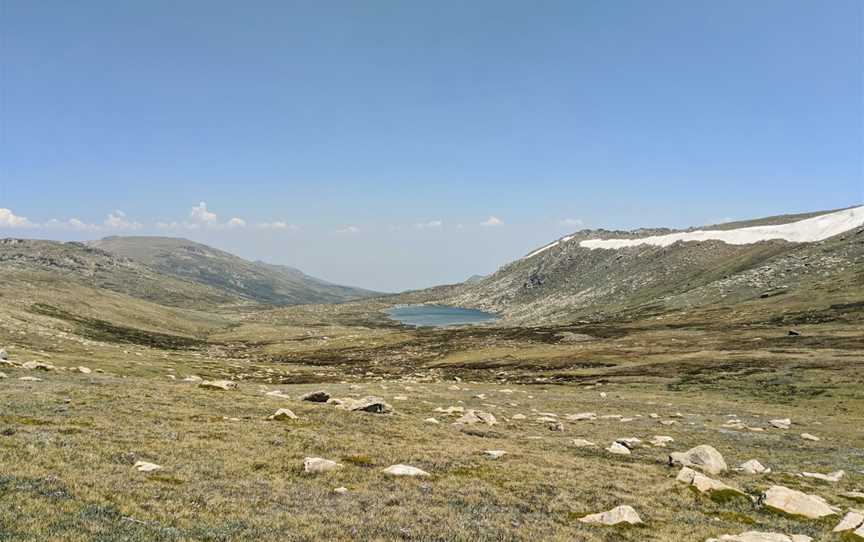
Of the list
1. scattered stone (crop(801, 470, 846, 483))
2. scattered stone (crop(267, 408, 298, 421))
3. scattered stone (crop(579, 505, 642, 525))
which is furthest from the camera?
scattered stone (crop(267, 408, 298, 421))

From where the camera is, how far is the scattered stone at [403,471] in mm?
23125

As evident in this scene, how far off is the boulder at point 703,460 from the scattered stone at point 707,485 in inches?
86.1

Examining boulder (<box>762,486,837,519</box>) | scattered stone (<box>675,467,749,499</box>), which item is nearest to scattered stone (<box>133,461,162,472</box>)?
scattered stone (<box>675,467,749,499</box>)

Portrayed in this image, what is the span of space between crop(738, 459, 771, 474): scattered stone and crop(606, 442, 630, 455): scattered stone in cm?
627

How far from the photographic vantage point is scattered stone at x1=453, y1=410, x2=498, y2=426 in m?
38.6

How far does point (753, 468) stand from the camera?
86.5 feet

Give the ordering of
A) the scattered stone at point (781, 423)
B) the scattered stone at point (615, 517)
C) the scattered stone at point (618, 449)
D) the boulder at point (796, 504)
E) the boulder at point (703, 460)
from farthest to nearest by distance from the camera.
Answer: the scattered stone at point (781, 423), the scattered stone at point (618, 449), the boulder at point (703, 460), the boulder at point (796, 504), the scattered stone at point (615, 517)

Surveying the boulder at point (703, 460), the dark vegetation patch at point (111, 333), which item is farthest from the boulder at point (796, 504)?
the dark vegetation patch at point (111, 333)

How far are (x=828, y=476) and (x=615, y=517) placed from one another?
16.1 metres

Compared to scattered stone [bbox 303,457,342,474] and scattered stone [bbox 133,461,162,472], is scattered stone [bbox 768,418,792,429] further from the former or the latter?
scattered stone [bbox 133,461,162,472]

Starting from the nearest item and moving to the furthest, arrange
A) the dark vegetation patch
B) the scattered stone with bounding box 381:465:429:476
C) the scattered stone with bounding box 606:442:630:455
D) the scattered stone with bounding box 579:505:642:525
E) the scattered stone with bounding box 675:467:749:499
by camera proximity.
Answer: the scattered stone with bounding box 579:505:642:525 < the scattered stone with bounding box 675:467:749:499 < the scattered stone with bounding box 381:465:429:476 < the scattered stone with bounding box 606:442:630:455 < the dark vegetation patch

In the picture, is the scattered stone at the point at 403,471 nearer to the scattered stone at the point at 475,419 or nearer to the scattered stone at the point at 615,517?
the scattered stone at the point at 615,517

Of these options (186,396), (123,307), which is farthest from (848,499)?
Result: (123,307)

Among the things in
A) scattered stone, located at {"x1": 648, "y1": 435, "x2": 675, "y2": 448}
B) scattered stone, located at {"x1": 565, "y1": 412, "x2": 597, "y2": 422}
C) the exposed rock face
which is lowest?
scattered stone, located at {"x1": 565, "y1": 412, "x2": 597, "y2": 422}
